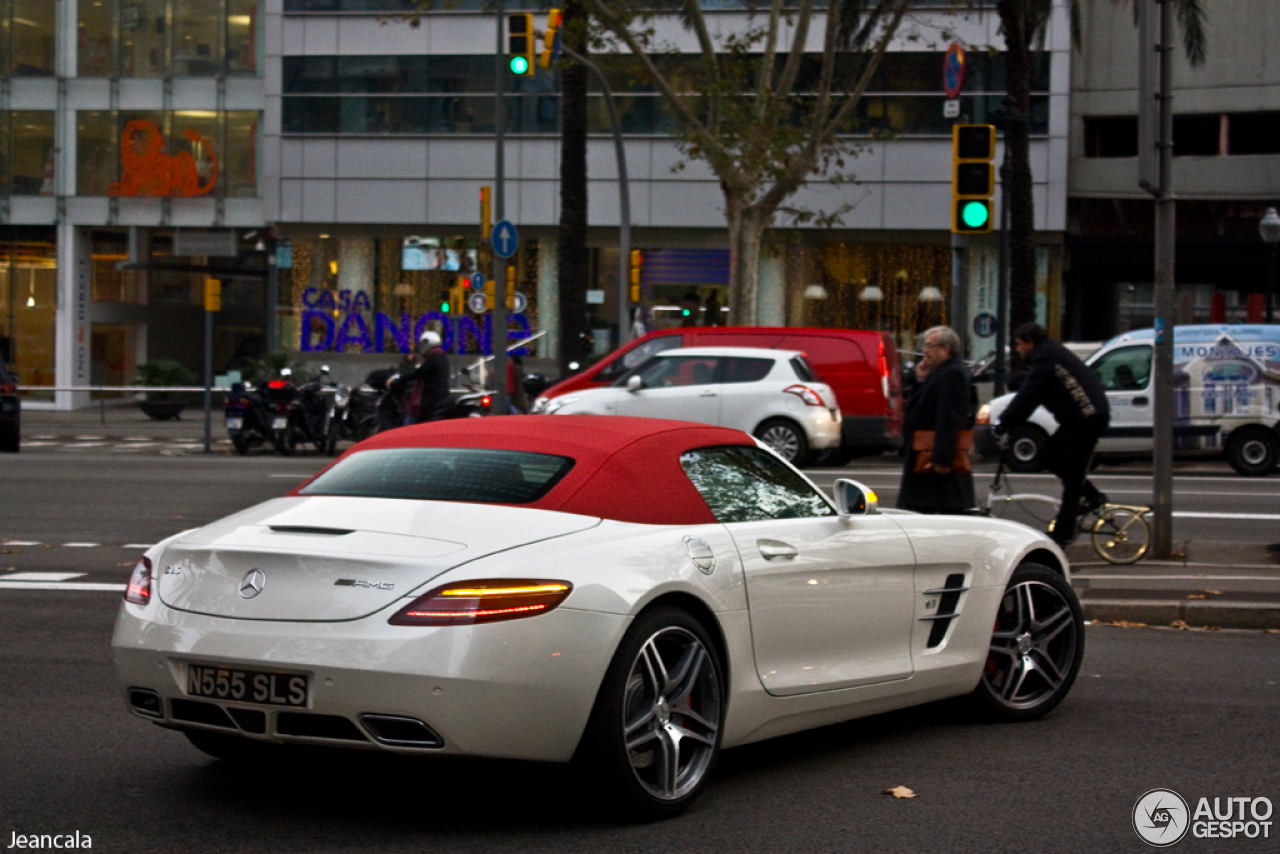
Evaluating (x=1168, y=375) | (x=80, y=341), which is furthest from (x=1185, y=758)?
(x=80, y=341)

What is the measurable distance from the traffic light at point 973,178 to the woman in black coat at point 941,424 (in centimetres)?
286

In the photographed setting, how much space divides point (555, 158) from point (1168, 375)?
1164 inches

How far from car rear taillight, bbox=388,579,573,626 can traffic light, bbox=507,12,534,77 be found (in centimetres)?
1580

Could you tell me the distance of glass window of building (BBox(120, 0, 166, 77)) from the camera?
1652 inches

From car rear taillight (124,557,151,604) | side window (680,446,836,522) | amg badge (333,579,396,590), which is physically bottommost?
car rear taillight (124,557,151,604)

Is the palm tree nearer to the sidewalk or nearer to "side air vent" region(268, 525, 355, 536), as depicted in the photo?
the sidewalk

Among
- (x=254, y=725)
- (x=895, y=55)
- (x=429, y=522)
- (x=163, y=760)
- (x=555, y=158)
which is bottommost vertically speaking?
(x=163, y=760)

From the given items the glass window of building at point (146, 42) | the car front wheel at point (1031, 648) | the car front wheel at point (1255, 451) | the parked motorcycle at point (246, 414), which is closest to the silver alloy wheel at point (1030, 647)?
the car front wheel at point (1031, 648)

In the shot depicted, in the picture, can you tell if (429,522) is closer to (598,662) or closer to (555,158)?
(598,662)

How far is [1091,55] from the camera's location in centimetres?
3762

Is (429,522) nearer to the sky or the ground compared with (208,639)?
nearer to the sky

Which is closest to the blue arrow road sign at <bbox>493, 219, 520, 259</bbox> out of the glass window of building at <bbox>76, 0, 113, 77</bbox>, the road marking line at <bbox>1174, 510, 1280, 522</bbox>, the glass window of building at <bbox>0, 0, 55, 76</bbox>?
the road marking line at <bbox>1174, 510, 1280, 522</bbox>

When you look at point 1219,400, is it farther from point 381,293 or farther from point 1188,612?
point 381,293

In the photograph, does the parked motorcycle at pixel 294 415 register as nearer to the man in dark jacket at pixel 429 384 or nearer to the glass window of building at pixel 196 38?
the man in dark jacket at pixel 429 384
